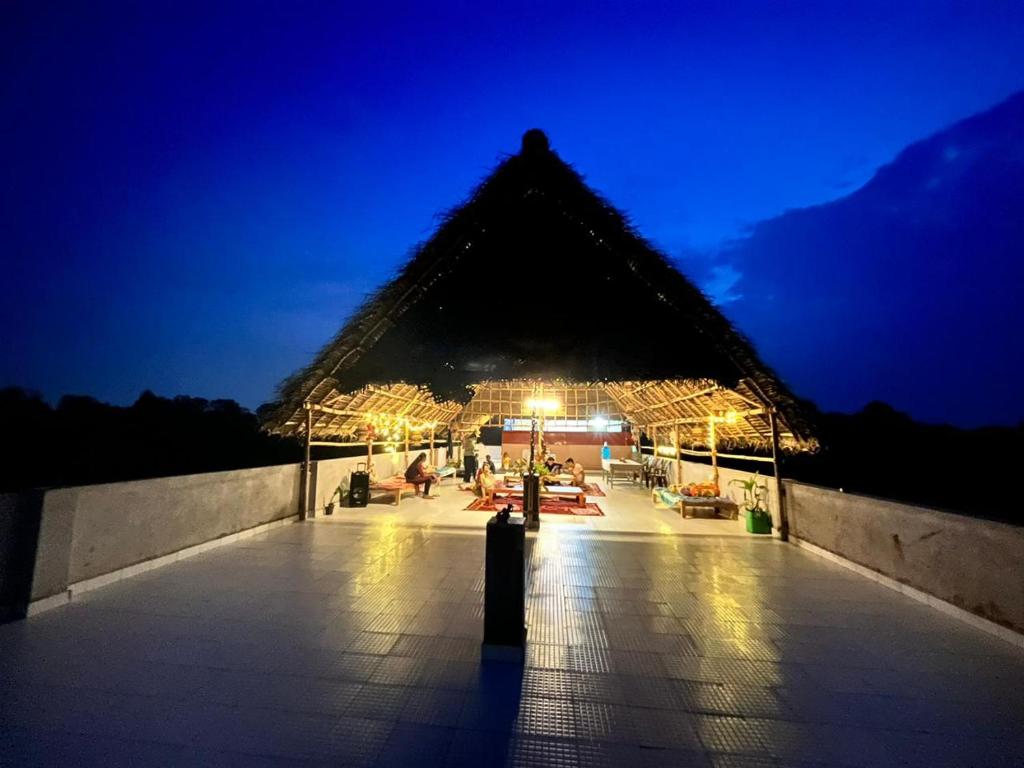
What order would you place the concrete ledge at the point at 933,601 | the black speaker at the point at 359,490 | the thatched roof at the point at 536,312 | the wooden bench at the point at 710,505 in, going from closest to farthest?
the concrete ledge at the point at 933,601, the thatched roof at the point at 536,312, the wooden bench at the point at 710,505, the black speaker at the point at 359,490

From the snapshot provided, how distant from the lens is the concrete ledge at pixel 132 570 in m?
3.92

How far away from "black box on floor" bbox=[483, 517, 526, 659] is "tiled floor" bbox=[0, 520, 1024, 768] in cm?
18

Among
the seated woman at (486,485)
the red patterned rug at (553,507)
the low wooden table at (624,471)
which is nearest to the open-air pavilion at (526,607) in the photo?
the red patterned rug at (553,507)

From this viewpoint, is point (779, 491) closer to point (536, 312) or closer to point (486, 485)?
point (536, 312)

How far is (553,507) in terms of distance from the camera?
33.1 feet

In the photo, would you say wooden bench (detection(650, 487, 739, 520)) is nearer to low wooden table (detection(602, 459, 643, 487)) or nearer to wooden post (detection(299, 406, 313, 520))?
low wooden table (detection(602, 459, 643, 487))

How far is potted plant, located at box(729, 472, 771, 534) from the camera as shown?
7.57 metres

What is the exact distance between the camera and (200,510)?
5.86 m

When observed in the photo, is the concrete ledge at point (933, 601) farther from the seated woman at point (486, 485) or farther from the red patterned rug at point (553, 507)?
the seated woman at point (486, 485)

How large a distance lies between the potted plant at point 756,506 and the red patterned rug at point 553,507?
9.10 feet

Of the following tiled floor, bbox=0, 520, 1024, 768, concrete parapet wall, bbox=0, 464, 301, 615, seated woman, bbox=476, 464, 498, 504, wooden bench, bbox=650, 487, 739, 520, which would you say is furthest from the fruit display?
concrete parapet wall, bbox=0, 464, 301, 615

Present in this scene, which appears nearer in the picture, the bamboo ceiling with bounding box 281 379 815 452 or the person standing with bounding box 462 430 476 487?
the bamboo ceiling with bounding box 281 379 815 452

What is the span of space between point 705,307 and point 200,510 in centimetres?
726

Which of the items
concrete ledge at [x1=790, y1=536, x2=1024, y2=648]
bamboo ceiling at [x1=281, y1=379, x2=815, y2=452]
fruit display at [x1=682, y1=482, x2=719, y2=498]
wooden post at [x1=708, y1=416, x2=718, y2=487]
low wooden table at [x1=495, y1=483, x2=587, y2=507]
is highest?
bamboo ceiling at [x1=281, y1=379, x2=815, y2=452]
